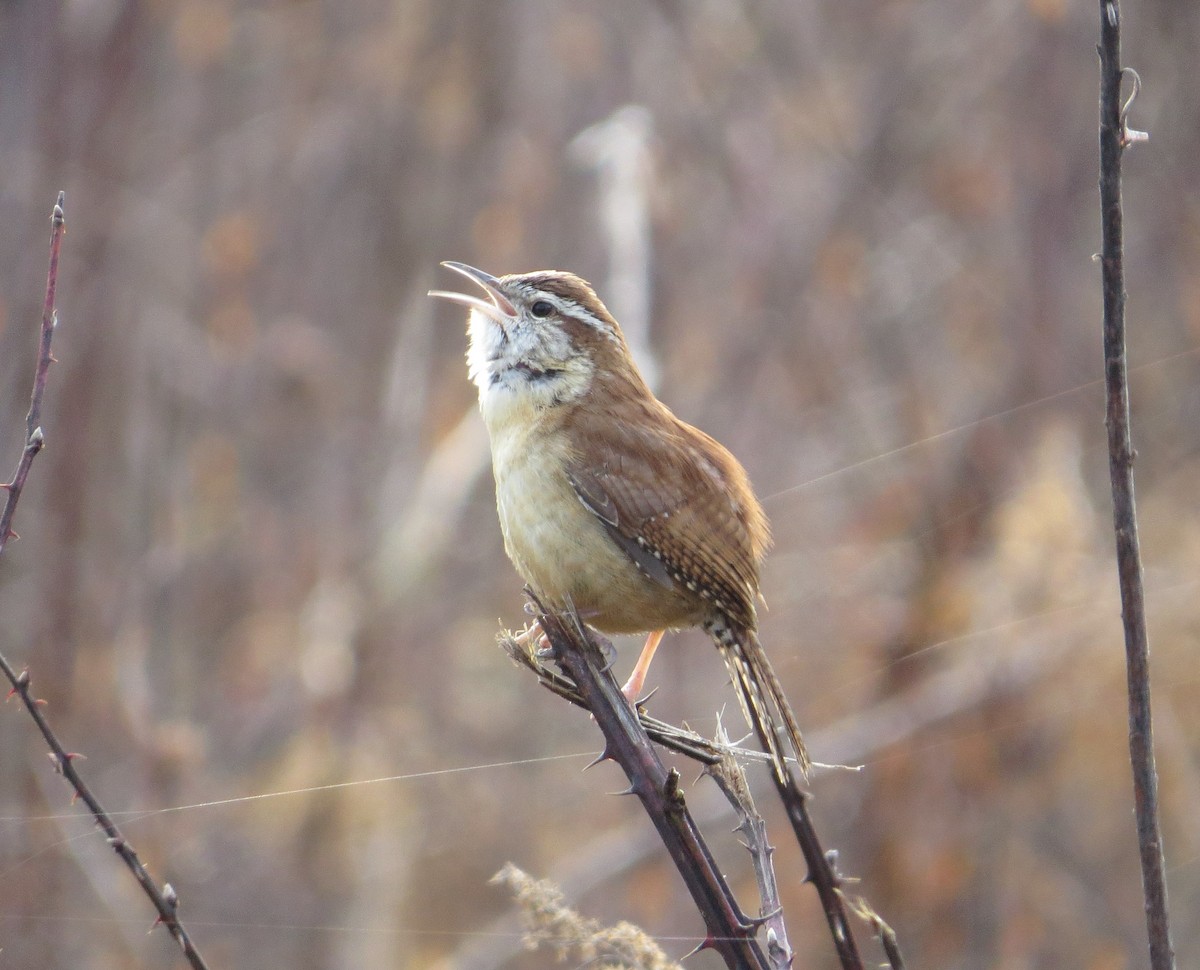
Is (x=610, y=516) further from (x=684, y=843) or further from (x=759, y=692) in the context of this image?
(x=684, y=843)

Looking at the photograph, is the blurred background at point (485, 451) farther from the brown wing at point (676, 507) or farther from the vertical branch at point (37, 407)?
the vertical branch at point (37, 407)

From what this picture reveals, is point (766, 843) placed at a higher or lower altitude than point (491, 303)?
lower

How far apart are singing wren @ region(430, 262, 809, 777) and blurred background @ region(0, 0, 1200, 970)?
4.06 ft

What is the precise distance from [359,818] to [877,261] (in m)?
4.18

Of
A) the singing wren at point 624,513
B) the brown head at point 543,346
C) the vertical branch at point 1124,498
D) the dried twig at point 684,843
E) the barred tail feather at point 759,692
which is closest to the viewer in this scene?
the vertical branch at point 1124,498

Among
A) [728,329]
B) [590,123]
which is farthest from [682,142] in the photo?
[728,329]

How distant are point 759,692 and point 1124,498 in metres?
1.43

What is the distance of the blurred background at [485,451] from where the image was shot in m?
5.83

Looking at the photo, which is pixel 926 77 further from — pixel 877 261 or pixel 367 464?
pixel 367 464

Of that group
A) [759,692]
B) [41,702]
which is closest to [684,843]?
[41,702]

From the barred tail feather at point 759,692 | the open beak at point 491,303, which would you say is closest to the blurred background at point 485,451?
the open beak at point 491,303

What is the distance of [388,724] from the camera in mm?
6965

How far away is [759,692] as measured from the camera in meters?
2.95

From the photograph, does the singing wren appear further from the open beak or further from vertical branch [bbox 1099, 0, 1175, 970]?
vertical branch [bbox 1099, 0, 1175, 970]
